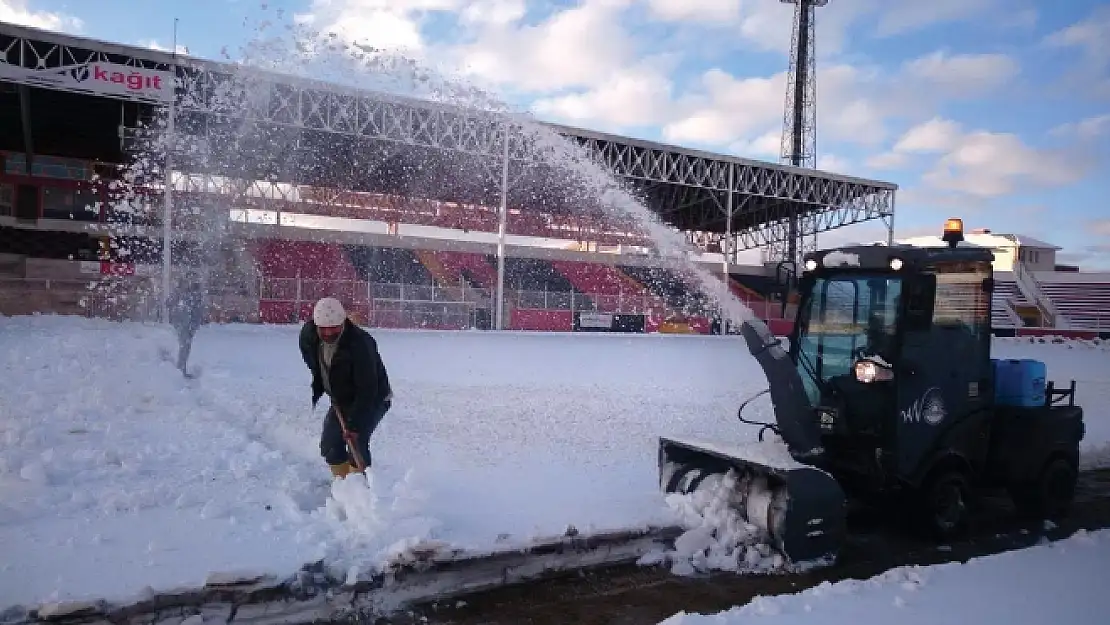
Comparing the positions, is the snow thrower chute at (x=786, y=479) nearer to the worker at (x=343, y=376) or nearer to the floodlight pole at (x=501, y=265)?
the worker at (x=343, y=376)

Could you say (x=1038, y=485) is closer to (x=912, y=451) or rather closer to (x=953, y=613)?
(x=912, y=451)

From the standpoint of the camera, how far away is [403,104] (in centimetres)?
2350

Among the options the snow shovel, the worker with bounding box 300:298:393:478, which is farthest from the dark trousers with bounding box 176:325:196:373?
the snow shovel

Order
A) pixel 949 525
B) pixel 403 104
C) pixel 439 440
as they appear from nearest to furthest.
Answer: pixel 949 525 < pixel 439 440 < pixel 403 104

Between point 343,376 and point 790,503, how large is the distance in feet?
10.2

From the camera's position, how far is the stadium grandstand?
24094 mm

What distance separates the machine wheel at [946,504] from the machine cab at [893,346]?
299 mm

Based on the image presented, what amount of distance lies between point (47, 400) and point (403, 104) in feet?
53.6

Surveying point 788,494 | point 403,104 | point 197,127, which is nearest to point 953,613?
point 788,494

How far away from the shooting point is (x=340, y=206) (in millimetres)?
36406

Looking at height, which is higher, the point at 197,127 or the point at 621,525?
the point at 197,127

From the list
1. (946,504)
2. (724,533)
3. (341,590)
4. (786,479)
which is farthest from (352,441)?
(946,504)

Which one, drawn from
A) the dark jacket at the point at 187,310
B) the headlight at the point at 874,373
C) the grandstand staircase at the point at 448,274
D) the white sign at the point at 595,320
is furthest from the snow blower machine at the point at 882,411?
the white sign at the point at 595,320

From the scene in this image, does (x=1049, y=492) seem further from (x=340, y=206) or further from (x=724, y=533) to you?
(x=340, y=206)
